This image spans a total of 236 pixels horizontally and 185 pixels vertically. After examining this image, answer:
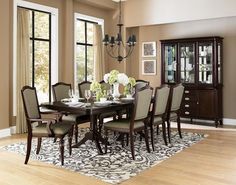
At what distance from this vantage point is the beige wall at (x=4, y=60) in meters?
5.49

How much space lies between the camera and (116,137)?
216 inches

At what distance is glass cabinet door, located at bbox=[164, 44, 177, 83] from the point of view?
23.8 ft

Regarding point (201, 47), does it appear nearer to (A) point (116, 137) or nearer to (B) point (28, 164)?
(A) point (116, 137)

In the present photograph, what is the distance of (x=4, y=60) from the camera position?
5.55 metres

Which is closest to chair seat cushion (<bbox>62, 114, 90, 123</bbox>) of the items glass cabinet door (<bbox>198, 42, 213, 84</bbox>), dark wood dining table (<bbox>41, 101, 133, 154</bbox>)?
dark wood dining table (<bbox>41, 101, 133, 154</bbox>)

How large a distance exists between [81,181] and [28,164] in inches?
38.8

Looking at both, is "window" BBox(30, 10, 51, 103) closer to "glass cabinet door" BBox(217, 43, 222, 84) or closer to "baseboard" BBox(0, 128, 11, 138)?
"baseboard" BBox(0, 128, 11, 138)

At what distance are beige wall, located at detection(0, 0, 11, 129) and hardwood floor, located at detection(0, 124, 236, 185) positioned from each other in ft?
4.35

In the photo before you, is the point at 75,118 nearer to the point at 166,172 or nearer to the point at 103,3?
the point at 166,172

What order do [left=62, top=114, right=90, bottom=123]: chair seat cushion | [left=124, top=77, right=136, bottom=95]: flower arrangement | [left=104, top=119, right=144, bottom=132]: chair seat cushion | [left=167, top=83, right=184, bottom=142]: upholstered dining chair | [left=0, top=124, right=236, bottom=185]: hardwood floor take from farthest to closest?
[left=124, top=77, right=136, bottom=95]: flower arrangement
[left=167, top=83, right=184, bottom=142]: upholstered dining chair
[left=62, top=114, right=90, bottom=123]: chair seat cushion
[left=104, top=119, right=144, bottom=132]: chair seat cushion
[left=0, top=124, right=236, bottom=185]: hardwood floor

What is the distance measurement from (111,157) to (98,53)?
417 centimetres

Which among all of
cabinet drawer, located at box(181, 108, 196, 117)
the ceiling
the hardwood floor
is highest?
the ceiling

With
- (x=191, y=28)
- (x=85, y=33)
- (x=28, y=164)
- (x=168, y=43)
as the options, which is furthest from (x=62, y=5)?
(x=28, y=164)

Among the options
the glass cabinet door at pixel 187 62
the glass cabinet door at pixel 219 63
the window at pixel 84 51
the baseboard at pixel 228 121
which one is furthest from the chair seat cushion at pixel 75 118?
the baseboard at pixel 228 121
